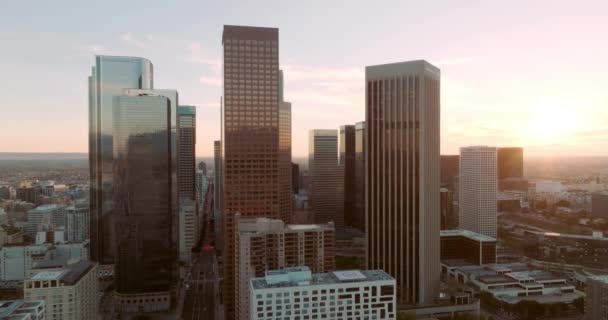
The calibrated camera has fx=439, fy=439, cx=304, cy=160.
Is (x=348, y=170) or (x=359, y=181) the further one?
(x=348, y=170)

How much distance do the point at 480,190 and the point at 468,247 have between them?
22.8m

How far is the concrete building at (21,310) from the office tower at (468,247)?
7112 cm

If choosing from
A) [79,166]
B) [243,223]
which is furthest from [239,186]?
[79,166]

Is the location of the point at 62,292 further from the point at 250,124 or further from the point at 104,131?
the point at 104,131

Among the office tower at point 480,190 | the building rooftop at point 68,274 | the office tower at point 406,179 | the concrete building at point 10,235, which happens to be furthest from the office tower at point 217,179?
the office tower at point 480,190

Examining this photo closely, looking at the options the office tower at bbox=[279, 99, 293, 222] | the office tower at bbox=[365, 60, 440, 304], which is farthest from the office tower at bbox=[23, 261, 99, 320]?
the office tower at bbox=[365, 60, 440, 304]

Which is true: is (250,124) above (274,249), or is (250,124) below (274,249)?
above

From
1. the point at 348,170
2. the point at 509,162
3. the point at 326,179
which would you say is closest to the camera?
the point at 326,179

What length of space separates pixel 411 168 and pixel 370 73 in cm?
1473

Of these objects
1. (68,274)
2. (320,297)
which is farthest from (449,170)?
(68,274)

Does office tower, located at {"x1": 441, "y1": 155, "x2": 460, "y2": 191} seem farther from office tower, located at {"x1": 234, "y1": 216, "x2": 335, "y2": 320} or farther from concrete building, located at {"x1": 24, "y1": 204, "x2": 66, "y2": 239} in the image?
concrete building, located at {"x1": 24, "y1": 204, "x2": 66, "y2": 239}

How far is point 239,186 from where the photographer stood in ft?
211

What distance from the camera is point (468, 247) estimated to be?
87562 mm

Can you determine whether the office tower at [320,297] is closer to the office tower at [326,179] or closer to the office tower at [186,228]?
the office tower at [186,228]
